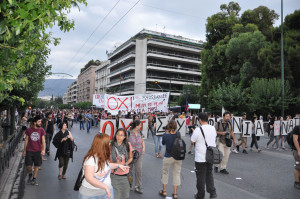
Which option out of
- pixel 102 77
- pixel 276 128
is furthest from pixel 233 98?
pixel 102 77

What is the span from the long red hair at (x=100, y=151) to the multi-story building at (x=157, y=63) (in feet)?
161

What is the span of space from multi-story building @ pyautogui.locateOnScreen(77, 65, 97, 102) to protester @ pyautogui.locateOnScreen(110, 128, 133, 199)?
88.9 meters

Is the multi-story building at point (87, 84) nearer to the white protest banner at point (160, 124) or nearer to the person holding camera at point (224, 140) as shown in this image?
the white protest banner at point (160, 124)

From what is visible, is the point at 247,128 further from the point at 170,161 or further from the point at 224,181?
the point at 170,161

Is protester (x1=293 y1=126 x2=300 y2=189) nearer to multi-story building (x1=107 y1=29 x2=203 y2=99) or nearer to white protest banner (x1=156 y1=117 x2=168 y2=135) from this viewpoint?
white protest banner (x1=156 y1=117 x2=168 y2=135)

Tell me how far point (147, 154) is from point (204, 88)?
27913 millimetres

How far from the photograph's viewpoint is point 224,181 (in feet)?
22.1

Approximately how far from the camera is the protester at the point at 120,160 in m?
4.14

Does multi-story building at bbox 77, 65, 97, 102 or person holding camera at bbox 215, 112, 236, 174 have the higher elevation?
multi-story building at bbox 77, 65, 97, 102

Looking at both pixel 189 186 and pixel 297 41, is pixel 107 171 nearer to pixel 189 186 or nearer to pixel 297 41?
pixel 189 186

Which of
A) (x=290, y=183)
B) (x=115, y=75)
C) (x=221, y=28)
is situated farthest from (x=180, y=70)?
(x=290, y=183)

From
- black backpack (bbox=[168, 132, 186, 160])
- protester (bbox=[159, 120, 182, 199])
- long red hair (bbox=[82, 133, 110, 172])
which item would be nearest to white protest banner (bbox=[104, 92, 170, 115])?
protester (bbox=[159, 120, 182, 199])

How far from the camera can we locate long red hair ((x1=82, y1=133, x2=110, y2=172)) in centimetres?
311

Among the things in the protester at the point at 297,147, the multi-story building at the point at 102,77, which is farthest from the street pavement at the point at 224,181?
the multi-story building at the point at 102,77
